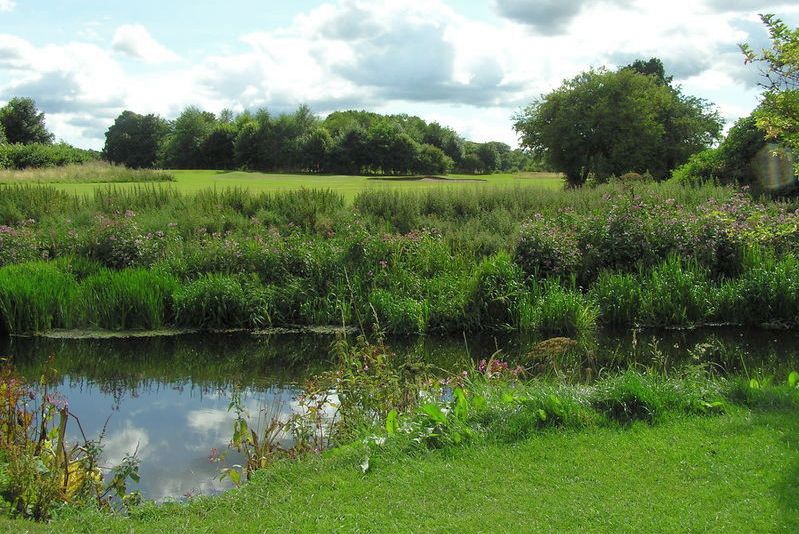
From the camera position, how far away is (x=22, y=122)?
6694 cm

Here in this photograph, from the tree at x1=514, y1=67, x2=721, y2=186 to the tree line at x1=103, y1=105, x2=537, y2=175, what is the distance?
24.1 m

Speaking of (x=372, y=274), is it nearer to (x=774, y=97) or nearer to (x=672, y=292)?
→ (x=672, y=292)

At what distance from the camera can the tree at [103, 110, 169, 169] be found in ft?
272

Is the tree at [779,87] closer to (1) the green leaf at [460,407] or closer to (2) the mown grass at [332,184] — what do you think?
(1) the green leaf at [460,407]

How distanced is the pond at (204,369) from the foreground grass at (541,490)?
1597 mm

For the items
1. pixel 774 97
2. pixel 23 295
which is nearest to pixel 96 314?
pixel 23 295

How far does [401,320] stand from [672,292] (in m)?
5.14

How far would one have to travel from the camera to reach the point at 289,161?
195 ft

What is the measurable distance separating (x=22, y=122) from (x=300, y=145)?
91.9 ft

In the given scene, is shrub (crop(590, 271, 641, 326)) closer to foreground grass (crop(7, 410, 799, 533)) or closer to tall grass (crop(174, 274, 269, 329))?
tall grass (crop(174, 274, 269, 329))

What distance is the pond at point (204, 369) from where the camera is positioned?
772 cm

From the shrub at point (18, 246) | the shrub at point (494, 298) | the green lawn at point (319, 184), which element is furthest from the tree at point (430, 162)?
the shrub at point (494, 298)

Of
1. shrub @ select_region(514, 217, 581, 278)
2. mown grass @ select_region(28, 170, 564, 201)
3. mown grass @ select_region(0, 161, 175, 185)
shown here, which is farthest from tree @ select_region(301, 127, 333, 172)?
shrub @ select_region(514, 217, 581, 278)

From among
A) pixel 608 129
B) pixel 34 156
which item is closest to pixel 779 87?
pixel 608 129
